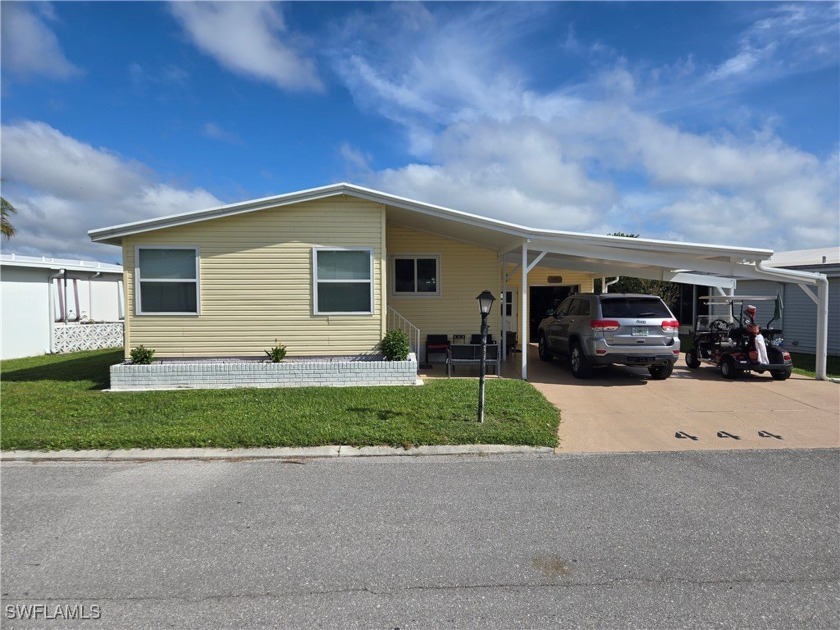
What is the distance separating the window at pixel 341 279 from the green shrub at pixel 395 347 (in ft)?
2.36

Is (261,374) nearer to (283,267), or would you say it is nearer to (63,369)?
(283,267)

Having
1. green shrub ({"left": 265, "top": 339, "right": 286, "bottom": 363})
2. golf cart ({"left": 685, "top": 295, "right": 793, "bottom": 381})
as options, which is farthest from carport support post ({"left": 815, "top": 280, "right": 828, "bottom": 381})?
green shrub ({"left": 265, "top": 339, "right": 286, "bottom": 363})

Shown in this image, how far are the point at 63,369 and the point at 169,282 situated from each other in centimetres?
509

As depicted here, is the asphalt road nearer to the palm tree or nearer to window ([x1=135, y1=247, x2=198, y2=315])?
window ([x1=135, y1=247, x2=198, y2=315])

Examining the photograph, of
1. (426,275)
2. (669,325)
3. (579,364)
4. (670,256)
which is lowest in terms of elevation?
(579,364)

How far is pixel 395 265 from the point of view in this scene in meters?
13.1

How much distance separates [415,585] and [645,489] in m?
2.67

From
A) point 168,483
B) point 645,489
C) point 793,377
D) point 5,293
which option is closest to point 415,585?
point 645,489

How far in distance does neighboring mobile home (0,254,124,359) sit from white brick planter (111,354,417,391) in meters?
9.58

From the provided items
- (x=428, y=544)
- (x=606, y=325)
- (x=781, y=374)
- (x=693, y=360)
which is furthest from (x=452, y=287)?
(x=428, y=544)

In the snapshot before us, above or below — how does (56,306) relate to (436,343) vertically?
above

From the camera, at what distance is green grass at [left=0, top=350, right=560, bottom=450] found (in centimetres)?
607

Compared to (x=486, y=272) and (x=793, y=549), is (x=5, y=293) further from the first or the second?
(x=793, y=549)

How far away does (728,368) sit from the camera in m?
10.7
